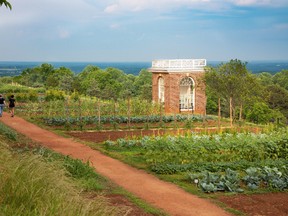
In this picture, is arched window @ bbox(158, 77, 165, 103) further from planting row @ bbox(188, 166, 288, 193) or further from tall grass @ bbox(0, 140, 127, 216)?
tall grass @ bbox(0, 140, 127, 216)

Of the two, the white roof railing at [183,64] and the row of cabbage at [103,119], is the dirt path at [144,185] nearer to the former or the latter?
the row of cabbage at [103,119]

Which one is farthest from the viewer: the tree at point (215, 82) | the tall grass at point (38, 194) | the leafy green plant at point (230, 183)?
the tree at point (215, 82)

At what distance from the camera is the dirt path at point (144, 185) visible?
8.65 meters

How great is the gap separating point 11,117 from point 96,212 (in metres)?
19.6

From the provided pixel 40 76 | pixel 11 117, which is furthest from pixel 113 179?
pixel 40 76

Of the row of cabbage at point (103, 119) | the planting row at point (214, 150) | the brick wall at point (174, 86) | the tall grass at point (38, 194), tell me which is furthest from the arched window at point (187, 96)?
the tall grass at point (38, 194)

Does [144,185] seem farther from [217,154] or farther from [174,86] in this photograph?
[174,86]

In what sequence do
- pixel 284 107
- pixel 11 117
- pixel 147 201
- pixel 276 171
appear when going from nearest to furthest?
pixel 147 201
pixel 276 171
pixel 11 117
pixel 284 107

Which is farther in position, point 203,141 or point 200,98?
point 200,98

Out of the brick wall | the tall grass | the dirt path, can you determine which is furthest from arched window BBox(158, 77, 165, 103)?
the tall grass

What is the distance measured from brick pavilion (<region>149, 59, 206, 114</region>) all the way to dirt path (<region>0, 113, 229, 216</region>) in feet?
49.1

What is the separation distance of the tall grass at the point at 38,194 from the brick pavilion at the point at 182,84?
23471 mm

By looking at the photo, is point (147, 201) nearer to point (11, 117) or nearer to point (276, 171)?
point (276, 171)

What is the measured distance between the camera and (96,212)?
17.9 ft
